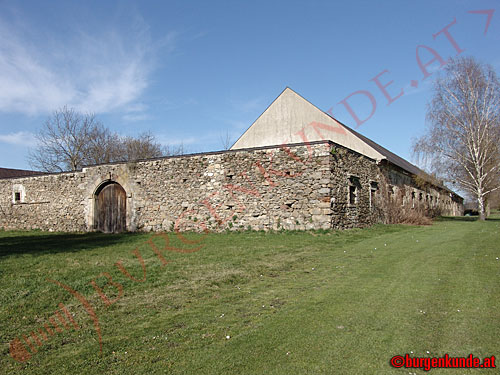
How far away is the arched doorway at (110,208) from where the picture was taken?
53.6 feet

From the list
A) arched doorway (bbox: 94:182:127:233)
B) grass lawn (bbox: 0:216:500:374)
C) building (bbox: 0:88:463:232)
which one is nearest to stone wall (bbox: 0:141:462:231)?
building (bbox: 0:88:463:232)

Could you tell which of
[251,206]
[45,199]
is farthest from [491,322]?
[45,199]

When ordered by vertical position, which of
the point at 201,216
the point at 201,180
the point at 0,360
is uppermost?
the point at 201,180

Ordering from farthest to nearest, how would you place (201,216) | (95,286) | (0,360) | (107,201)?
(107,201), (201,216), (95,286), (0,360)

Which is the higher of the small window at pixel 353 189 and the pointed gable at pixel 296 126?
the pointed gable at pixel 296 126

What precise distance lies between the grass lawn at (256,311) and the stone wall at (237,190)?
465 cm

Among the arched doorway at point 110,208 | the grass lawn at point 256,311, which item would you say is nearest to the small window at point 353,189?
the grass lawn at point 256,311

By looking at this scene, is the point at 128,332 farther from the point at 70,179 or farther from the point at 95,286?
the point at 70,179

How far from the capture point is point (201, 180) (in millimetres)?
14383

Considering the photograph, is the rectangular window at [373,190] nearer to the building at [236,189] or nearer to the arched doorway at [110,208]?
the building at [236,189]

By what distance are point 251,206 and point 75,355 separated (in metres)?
10.3

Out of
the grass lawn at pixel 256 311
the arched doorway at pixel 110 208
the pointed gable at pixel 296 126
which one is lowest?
the grass lawn at pixel 256 311

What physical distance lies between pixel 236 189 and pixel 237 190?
2.4 inches

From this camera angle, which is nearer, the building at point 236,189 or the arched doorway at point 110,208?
the building at point 236,189
